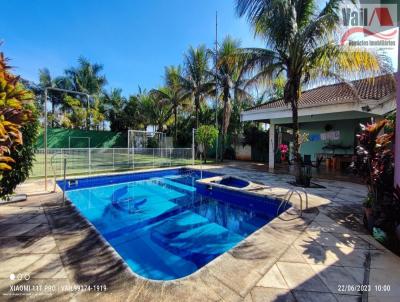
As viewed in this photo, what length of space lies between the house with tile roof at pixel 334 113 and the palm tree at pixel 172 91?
7.21m

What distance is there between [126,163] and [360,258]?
457 inches

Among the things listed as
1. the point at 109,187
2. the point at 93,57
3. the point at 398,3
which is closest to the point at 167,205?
the point at 109,187

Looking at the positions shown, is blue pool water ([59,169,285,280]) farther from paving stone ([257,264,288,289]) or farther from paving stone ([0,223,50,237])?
paving stone ([257,264,288,289])

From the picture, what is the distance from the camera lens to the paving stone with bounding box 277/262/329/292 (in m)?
2.48

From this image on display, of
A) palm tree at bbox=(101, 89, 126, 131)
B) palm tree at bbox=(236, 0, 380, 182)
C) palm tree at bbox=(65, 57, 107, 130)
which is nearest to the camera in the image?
palm tree at bbox=(236, 0, 380, 182)

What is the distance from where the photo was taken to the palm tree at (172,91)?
19.1m

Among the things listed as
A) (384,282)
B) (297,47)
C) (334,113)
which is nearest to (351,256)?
(384,282)

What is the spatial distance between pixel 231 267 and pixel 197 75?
55.9ft

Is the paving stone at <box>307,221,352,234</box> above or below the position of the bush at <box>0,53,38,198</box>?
below

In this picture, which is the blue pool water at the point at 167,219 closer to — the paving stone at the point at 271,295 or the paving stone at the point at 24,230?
the paving stone at the point at 24,230

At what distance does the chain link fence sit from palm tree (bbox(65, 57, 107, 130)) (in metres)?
16.4

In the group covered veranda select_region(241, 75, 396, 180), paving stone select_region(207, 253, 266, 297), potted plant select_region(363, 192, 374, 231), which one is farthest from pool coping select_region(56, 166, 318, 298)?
covered veranda select_region(241, 75, 396, 180)

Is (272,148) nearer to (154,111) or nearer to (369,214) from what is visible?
(369,214)

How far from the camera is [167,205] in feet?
24.0
